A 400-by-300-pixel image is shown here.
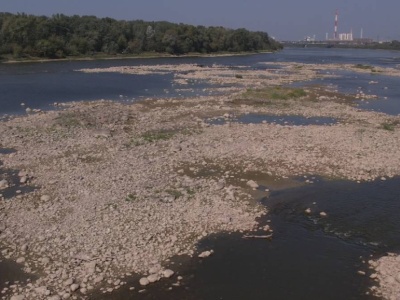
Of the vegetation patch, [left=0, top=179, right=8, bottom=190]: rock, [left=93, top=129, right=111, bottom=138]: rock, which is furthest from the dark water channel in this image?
the vegetation patch

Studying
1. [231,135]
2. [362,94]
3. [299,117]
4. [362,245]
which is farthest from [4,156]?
[362,94]

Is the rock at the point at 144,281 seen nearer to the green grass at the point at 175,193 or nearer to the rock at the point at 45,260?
the rock at the point at 45,260

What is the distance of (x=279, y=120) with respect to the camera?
104 ft

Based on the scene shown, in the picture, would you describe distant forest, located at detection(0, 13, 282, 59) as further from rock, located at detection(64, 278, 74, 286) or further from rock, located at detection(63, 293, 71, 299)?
rock, located at detection(63, 293, 71, 299)

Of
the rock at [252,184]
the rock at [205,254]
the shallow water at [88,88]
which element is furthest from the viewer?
the shallow water at [88,88]

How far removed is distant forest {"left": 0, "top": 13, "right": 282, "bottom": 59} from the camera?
309ft

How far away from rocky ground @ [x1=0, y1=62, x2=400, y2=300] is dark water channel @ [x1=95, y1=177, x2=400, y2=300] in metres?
0.78

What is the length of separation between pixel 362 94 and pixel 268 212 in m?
35.0

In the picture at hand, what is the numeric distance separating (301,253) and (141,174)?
8.30 m

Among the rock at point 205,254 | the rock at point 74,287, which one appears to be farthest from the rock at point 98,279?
the rock at point 205,254

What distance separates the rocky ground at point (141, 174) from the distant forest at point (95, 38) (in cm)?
6910

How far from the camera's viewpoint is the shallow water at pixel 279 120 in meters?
30.6

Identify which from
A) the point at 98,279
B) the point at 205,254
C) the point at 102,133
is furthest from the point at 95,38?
the point at 98,279

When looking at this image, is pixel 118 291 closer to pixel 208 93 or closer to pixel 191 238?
pixel 191 238
